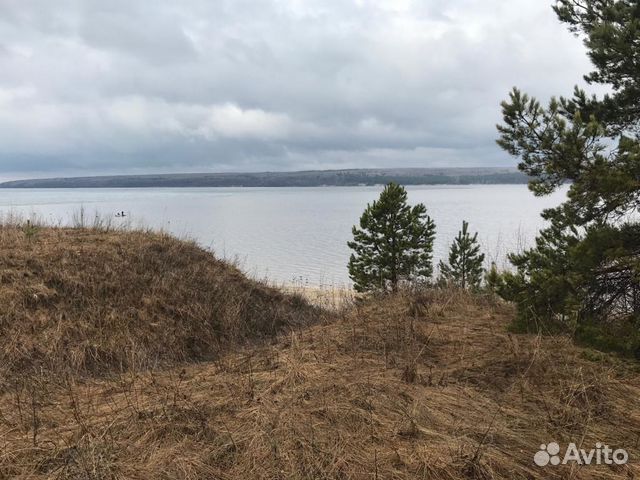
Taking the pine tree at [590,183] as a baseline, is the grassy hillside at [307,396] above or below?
below

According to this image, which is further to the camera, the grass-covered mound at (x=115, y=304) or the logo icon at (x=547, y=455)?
the grass-covered mound at (x=115, y=304)

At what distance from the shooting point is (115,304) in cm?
861

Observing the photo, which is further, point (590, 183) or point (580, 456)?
point (590, 183)

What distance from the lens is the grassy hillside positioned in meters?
3.30

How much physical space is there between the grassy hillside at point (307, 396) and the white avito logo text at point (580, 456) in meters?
0.07

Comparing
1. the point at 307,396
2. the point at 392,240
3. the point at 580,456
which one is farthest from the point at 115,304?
the point at 392,240

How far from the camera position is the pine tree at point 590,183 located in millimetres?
4691

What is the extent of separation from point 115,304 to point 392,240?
10062 millimetres

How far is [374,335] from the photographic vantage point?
652 centimetres

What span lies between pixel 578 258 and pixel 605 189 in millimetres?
882

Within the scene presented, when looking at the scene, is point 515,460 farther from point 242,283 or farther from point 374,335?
point 242,283

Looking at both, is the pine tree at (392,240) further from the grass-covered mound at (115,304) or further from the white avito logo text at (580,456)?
the white avito logo text at (580,456)

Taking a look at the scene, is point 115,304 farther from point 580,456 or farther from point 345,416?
point 580,456

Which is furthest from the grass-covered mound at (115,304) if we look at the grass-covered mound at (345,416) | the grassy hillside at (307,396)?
the grass-covered mound at (345,416)
